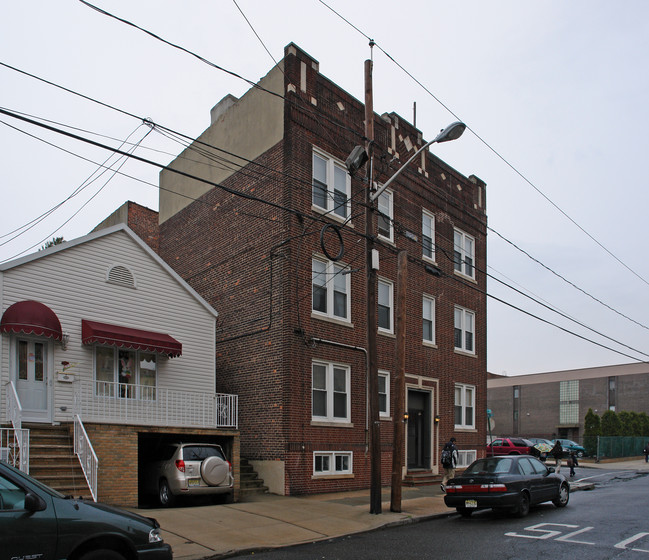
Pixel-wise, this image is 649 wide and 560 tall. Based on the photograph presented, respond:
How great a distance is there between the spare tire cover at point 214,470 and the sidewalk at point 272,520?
566 mm

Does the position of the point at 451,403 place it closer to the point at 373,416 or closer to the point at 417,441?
the point at 417,441

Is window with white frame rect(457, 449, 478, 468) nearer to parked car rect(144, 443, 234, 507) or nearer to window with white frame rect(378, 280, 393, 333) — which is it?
window with white frame rect(378, 280, 393, 333)

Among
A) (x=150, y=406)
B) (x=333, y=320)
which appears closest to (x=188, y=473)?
(x=150, y=406)

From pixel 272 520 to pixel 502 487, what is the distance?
4.80m

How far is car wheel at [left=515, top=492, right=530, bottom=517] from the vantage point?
14.0m

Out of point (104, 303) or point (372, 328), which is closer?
point (372, 328)

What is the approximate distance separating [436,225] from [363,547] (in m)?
15.9

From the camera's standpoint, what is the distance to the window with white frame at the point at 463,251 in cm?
2616

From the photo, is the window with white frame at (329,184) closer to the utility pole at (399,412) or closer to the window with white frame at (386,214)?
the window with white frame at (386,214)

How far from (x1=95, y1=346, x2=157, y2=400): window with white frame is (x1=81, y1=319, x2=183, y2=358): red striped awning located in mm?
624

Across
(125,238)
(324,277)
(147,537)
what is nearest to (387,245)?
(324,277)

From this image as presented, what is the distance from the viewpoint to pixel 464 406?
25656mm

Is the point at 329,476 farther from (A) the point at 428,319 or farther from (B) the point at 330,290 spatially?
(A) the point at 428,319

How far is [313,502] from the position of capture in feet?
52.4
